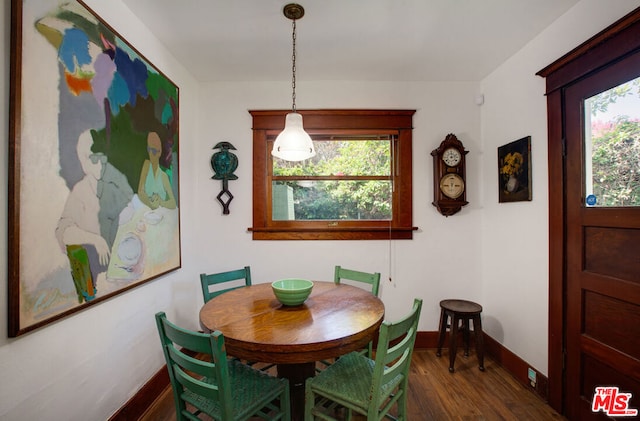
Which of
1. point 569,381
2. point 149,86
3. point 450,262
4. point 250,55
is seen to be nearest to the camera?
point 569,381

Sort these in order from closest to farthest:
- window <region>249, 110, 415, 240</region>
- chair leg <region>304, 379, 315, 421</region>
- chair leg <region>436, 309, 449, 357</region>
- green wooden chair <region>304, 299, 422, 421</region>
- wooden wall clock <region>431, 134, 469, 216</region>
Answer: green wooden chair <region>304, 299, 422, 421</region>
chair leg <region>304, 379, 315, 421</region>
chair leg <region>436, 309, 449, 357</region>
wooden wall clock <region>431, 134, 469, 216</region>
window <region>249, 110, 415, 240</region>

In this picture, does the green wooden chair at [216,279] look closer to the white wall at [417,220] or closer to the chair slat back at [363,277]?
the white wall at [417,220]

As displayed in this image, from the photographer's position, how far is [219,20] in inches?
70.1

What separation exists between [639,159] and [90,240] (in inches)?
112

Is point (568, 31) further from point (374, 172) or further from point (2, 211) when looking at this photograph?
point (2, 211)

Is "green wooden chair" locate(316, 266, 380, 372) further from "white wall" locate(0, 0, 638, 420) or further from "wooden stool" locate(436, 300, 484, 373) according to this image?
"wooden stool" locate(436, 300, 484, 373)

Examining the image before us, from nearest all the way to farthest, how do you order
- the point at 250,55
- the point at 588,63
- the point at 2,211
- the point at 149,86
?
the point at 2,211
the point at 588,63
the point at 149,86
the point at 250,55

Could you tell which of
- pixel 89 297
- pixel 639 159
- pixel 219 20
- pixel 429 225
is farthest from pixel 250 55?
pixel 639 159

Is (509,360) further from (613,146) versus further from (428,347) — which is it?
(613,146)

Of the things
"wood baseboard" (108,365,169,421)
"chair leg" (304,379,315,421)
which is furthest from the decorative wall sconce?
"chair leg" (304,379,315,421)

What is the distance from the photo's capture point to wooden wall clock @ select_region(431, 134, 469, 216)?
247 centimetres

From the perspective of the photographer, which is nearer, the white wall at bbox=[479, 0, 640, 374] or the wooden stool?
the white wall at bbox=[479, 0, 640, 374]

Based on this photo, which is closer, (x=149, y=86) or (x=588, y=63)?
(x=588, y=63)

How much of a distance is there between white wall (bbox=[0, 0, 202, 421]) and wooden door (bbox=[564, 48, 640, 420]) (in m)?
2.76
